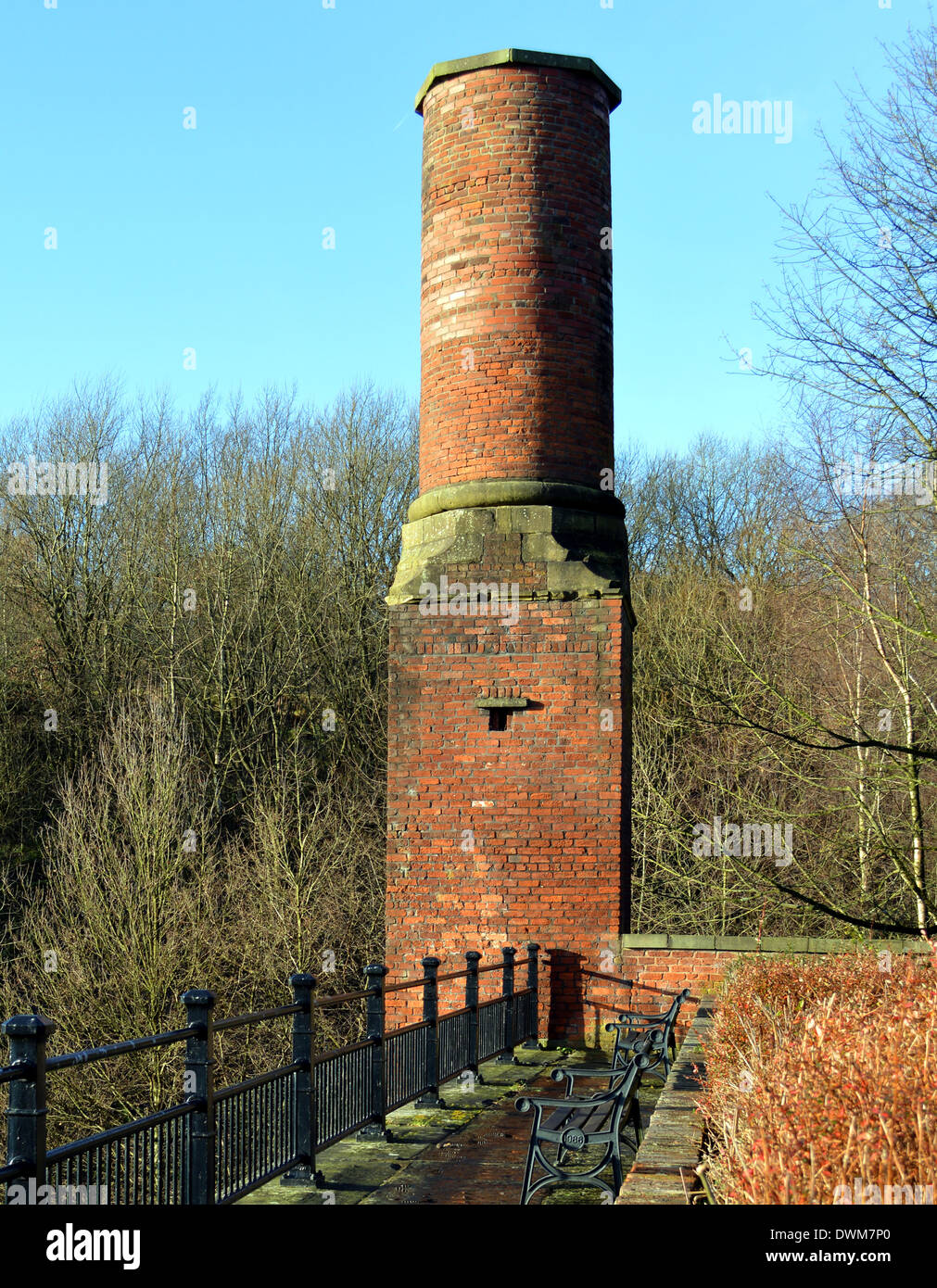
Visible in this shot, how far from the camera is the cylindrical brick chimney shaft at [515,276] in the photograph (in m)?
12.9

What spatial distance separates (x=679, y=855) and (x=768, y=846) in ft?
6.89

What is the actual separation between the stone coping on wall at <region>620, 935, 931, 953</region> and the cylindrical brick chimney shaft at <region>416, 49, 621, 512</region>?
484 centimetres

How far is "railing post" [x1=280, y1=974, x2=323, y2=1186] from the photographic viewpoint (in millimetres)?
6773

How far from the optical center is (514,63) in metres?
12.9

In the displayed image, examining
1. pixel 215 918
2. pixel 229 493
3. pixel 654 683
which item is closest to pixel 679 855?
pixel 654 683

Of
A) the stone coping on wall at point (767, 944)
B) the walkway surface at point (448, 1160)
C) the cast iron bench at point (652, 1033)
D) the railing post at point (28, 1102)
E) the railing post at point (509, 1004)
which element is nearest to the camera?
the railing post at point (28, 1102)

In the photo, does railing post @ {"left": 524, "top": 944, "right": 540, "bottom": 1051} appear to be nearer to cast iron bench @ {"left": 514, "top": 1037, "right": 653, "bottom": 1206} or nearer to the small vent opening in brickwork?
the small vent opening in brickwork

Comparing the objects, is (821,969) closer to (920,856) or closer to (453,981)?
(453,981)

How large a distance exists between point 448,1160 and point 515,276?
902cm

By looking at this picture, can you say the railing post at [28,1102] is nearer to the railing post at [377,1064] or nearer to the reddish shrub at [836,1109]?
the reddish shrub at [836,1109]

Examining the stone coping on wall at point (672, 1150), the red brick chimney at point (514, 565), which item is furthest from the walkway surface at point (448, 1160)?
the red brick chimney at point (514, 565)

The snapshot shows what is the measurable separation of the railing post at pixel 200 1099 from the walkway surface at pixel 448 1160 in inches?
28.5

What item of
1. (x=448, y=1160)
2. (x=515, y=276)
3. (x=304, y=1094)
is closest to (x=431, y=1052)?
(x=448, y=1160)

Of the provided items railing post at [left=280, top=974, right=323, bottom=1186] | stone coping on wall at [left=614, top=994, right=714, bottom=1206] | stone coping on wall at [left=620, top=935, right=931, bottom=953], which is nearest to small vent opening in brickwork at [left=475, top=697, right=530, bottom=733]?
stone coping on wall at [left=620, top=935, right=931, bottom=953]
